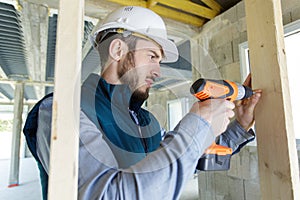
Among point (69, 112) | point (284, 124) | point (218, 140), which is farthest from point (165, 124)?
point (69, 112)

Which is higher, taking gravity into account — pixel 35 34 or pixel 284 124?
pixel 35 34

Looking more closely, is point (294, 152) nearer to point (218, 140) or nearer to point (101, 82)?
point (218, 140)

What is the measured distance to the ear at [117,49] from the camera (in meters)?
0.66

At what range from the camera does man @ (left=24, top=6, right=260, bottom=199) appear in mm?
360

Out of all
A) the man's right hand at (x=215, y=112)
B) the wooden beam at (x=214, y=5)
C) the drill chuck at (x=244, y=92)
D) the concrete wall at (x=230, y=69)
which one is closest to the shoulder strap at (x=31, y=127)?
the man's right hand at (x=215, y=112)

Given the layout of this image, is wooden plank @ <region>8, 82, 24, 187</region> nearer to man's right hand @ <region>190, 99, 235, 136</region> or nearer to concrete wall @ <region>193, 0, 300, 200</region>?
concrete wall @ <region>193, 0, 300, 200</region>

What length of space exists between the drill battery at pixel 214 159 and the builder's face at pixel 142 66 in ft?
0.97

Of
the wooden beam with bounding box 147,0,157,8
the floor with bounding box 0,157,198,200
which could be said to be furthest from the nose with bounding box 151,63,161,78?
the floor with bounding box 0,157,198,200

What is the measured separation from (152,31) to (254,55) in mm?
345

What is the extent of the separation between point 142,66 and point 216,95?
0.27 metres

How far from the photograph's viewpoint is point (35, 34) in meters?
2.44

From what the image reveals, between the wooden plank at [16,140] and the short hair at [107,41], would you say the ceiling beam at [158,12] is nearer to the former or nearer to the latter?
the short hair at [107,41]

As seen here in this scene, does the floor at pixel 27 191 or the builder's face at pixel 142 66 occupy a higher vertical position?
the builder's face at pixel 142 66

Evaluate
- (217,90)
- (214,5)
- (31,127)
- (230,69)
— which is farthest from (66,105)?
(214,5)
